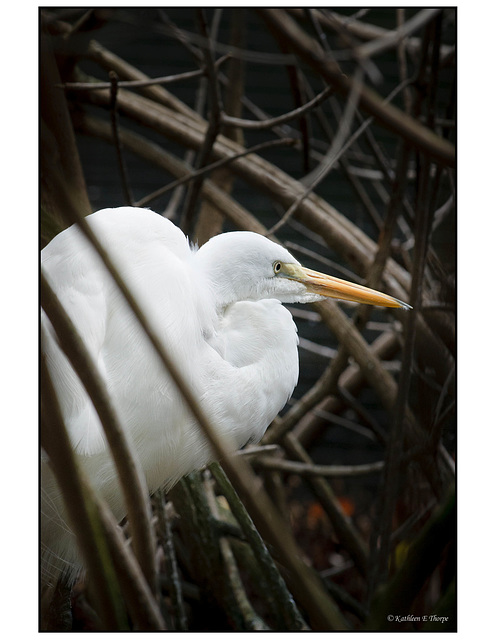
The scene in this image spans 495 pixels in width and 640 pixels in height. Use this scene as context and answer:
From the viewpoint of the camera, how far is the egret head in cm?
96

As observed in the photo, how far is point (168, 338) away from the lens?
0.90 metres

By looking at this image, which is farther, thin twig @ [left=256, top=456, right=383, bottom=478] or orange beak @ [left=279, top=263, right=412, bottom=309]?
thin twig @ [left=256, top=456, right=383, bottom=478]

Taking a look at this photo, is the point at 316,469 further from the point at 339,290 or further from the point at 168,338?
the point at 168,338

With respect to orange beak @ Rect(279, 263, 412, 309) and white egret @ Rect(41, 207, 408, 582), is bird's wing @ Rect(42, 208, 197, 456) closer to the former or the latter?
white egret @ Rect(41, 207, 408, 582)

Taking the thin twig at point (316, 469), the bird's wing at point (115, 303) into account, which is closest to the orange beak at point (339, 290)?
the bird's wing at point (115, 303)

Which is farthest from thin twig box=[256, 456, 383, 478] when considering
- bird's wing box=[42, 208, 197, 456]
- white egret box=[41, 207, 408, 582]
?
bird's wing box=[42, 208, 197, 456]

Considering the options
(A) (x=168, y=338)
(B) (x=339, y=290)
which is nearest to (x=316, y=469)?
(B) (x=339, y=290)

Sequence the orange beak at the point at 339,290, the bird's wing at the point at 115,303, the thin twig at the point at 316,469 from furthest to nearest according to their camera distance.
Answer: the thin twig at the point at 316,469 < the orange beak at the point at 339,290 < the bird's wing at the point at 115,303

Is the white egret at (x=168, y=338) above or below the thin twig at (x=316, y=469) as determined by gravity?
above

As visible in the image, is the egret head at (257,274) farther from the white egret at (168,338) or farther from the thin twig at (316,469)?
the thin twig at (316,469)

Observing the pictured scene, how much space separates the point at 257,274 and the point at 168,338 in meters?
0.18

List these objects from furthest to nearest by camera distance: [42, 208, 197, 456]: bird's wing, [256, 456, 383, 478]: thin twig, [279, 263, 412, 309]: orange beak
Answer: [256, 456, 383, 478]: thin twig, [279, 263, 412, 309]: orange beak, [42, 208, 197, 456]: bird's wing

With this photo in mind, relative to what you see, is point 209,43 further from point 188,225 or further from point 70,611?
point 70,611

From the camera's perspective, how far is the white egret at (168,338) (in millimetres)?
900
